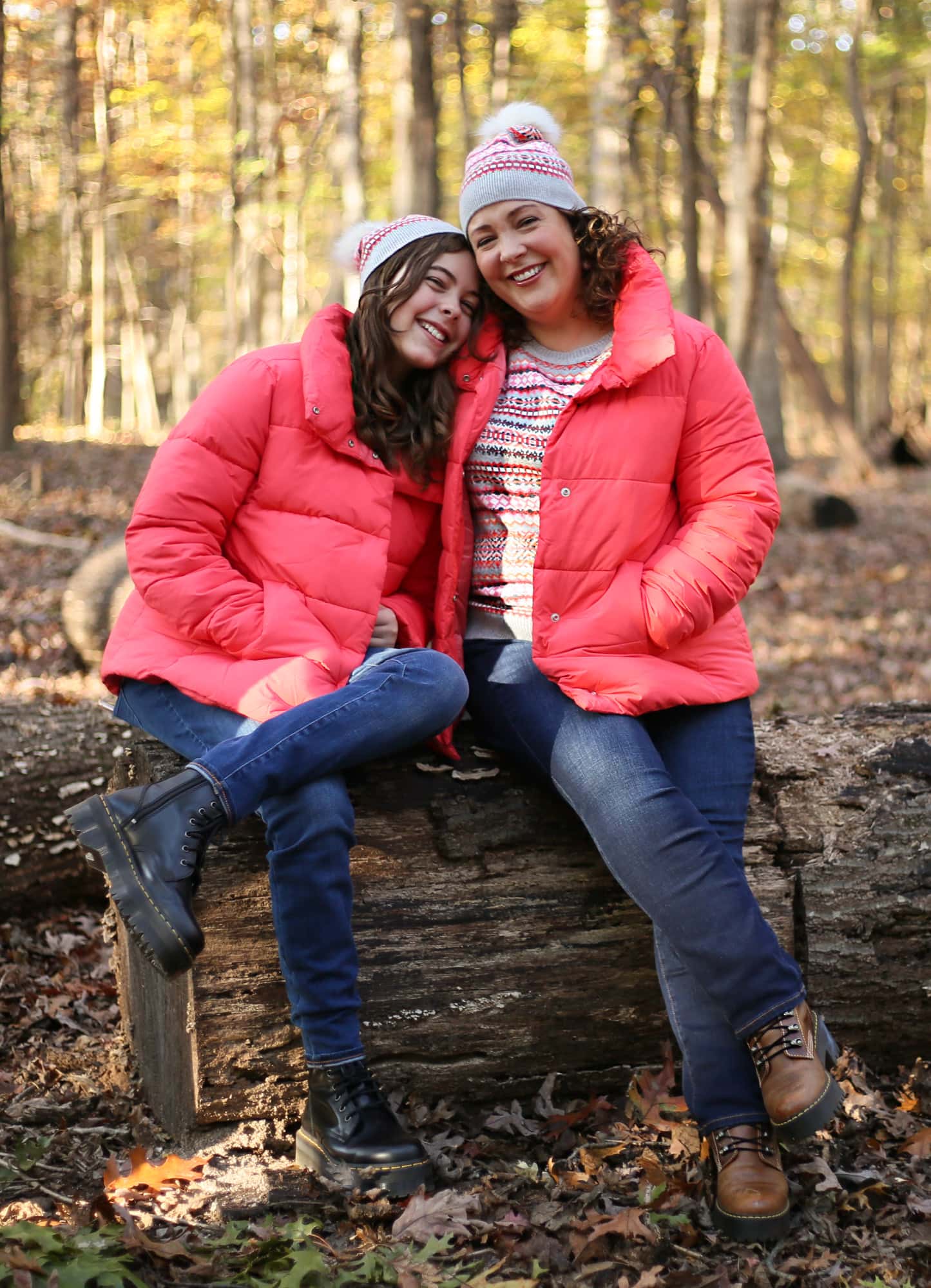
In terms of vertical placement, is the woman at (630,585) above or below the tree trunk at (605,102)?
below

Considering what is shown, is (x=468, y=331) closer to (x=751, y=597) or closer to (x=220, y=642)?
(x=220, y=642)

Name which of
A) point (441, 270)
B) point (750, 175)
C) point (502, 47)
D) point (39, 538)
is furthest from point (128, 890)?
point (502, 47)

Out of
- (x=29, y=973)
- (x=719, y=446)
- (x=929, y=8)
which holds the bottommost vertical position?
(x=29, y=973)

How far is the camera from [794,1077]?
9.30ft

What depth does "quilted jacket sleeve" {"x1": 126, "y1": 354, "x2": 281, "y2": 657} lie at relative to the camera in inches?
130

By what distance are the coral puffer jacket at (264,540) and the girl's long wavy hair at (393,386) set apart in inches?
2.0

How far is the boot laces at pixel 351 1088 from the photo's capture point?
9.86 ft

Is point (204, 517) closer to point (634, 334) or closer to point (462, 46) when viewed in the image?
point (634, 334)

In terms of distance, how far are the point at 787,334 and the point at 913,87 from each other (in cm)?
1269

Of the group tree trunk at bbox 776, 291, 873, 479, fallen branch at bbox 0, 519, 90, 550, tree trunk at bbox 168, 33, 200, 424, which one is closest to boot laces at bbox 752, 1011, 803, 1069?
fallen branch at bbox 0, 519, 90, 550

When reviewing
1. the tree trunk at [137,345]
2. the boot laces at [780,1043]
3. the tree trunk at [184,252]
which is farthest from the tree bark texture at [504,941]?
the tree trunk at [137,345]

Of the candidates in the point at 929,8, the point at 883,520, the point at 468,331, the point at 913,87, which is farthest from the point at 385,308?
the point at 913,87

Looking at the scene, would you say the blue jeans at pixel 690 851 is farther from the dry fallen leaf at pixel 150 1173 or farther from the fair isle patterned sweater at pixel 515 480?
the dry fallen leaf at pixel 150 1173

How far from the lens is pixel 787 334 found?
53.9 ft
